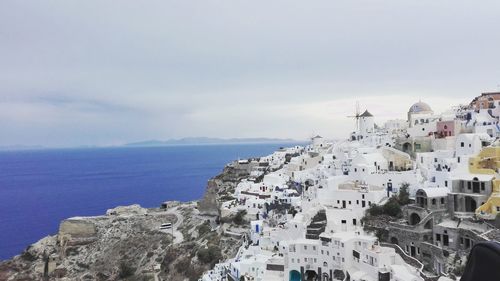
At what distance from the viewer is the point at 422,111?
2280 inches

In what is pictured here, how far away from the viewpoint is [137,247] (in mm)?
56219

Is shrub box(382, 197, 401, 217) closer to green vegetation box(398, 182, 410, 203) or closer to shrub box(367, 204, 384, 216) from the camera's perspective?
shrub box(367, 204, 384, 216)

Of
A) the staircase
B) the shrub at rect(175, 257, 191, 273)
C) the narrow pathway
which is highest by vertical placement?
the staircase

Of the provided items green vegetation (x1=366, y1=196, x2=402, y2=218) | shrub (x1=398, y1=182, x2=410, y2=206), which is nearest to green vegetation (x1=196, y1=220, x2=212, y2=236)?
green vegetation (x1=366, y1=196, x2=402, y2=218)

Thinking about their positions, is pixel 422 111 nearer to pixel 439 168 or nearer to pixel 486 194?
pixel 439 168

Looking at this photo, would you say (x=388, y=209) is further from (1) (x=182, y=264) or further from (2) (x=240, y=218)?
(1) (x=182, y=264)

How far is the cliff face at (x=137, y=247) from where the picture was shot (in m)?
45.9

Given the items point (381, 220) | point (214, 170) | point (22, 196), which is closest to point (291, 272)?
point (381, 220)

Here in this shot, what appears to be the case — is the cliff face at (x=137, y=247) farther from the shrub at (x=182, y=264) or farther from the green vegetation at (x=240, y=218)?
the green vegetation at (x=240, y=218)

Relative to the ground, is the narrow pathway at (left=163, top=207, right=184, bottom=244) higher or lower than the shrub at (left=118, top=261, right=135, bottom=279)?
higher

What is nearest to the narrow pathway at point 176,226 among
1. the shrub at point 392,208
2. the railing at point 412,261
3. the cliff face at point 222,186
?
the cliff face at point 222,186

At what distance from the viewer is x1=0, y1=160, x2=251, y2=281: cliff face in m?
45.9

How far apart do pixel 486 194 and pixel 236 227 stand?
25514 mm

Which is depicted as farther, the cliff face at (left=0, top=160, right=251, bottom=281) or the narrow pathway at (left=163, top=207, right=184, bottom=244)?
the narrow pathway at (left=163, top=207, right=184, bottom=244)
